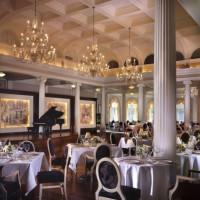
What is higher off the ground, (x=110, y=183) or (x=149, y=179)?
(x=110, y=183)

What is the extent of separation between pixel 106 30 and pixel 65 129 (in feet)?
27.2

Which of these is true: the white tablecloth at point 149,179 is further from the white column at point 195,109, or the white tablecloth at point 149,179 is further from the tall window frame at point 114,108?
the tall window frame at point 114,108

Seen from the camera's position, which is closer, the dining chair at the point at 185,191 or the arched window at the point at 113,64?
the dining chair at the point at 185,191

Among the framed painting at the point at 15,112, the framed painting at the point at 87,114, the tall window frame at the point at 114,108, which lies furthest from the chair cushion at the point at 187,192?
the tall window frame at the point at 114,108

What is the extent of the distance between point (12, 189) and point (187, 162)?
3.76 meters

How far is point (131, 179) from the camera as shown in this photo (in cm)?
437

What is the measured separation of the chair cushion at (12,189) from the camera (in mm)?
3861

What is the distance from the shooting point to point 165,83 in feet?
16.6

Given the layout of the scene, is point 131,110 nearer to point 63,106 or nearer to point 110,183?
point 63,106

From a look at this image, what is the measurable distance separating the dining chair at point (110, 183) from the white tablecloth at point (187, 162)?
2343mm

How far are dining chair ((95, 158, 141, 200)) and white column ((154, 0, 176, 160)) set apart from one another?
61.6 inches

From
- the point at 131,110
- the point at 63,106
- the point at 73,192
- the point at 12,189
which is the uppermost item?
the point at 63,106

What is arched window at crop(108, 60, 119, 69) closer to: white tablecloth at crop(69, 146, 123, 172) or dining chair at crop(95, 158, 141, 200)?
white tablecloth at crop(69, 146, 123, 172)

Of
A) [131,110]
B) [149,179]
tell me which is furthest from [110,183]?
[131,110]
